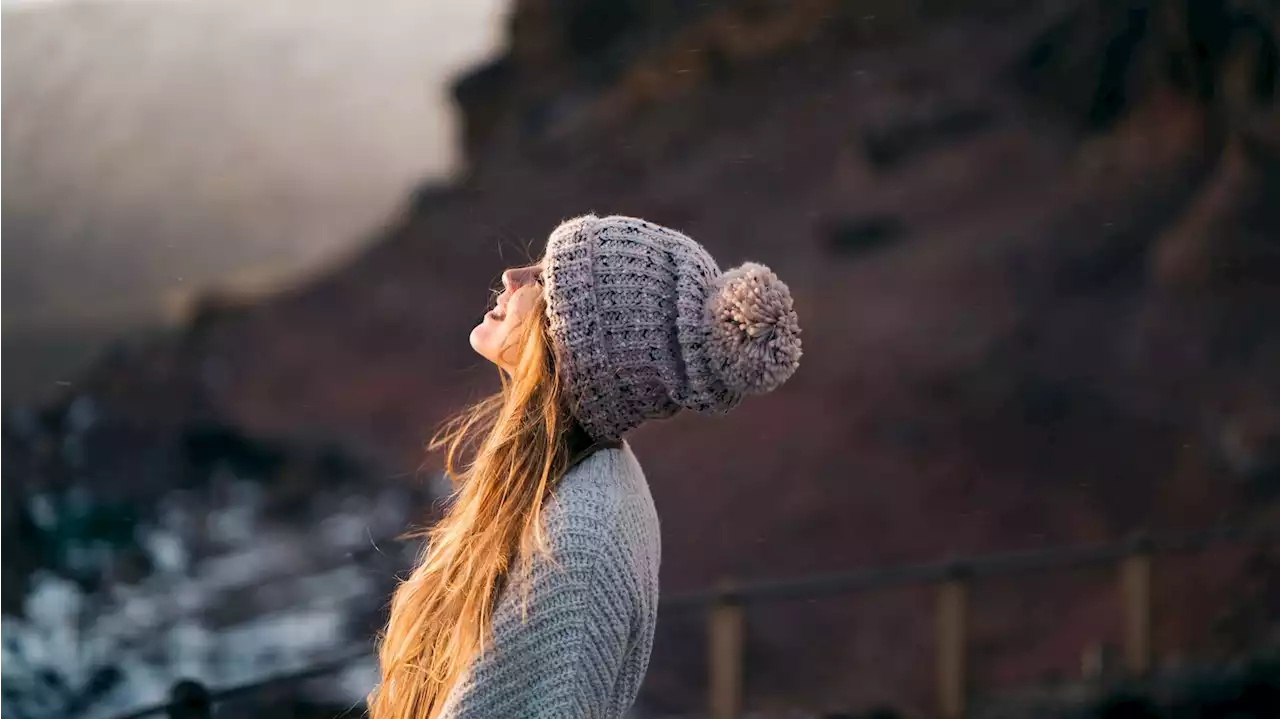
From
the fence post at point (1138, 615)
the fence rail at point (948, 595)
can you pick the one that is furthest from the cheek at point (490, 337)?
the fence post at point (1138, 615)

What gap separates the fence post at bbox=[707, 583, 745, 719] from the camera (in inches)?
146

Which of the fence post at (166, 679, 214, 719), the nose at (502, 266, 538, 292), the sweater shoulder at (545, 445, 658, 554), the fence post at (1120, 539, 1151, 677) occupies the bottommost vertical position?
the fence post at (1120, 539, 1151, 677)

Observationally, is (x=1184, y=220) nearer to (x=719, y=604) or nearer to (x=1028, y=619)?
(x=1028, y=619)

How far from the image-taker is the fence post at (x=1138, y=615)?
4410 millimetres

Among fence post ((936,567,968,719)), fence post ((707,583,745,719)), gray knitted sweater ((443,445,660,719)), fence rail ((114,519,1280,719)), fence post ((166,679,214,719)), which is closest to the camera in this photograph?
gray knitted sweater ((443,445,660,719))

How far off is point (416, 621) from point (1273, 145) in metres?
5.98

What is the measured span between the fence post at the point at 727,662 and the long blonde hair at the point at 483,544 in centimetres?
209

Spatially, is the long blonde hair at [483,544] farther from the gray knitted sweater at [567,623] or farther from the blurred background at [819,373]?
the blurred background at [819,373]

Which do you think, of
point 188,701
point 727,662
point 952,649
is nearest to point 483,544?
point 188,701

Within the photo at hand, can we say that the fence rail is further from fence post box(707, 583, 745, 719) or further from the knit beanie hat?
the knit beanie hat

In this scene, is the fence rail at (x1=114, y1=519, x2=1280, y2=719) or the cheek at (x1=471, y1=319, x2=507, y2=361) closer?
the cheek at (x1=471, y1=319, x2=507, y2=361)

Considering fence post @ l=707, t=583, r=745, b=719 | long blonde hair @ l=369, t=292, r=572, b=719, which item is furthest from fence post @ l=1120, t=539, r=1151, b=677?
long blonde hair @ l=369, t=292, r=572, b=719

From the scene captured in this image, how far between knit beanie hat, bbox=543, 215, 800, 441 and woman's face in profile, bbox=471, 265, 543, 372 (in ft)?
0.18

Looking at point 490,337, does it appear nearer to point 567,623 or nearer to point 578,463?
point 578,463
